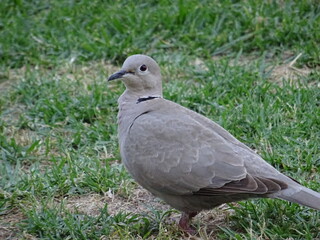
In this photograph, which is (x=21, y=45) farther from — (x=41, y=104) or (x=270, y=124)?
(x=270, y=124)

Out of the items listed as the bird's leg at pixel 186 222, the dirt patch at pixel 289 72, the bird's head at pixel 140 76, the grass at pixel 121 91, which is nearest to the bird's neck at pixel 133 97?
the bird's head at pixel 140 76

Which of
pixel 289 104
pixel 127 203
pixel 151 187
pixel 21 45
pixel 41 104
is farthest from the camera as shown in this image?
pixel 21 45

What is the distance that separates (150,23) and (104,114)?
164 cm

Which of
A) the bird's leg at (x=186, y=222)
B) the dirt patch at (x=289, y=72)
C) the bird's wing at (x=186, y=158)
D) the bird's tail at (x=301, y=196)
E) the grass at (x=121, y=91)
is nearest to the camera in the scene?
the bird's tail at (x=301, y=196)

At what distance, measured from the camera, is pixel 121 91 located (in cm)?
654

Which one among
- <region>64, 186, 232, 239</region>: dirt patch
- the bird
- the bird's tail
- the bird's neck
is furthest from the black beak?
the bird's tail

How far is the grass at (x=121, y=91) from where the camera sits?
15.5 ft

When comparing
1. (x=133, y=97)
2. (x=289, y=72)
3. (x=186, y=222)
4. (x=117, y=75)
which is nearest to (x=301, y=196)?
(x=186, y=222)

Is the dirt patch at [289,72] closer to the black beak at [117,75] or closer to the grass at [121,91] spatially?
A: the grass at [121,91]

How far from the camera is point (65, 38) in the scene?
7551 millimetres

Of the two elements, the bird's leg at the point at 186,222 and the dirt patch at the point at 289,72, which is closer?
the bird's leg at the point at 186,222

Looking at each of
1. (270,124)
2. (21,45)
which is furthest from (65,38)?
(270,124)

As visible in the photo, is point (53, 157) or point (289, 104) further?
point (289, 104)

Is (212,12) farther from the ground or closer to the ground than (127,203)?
farther from the ground
